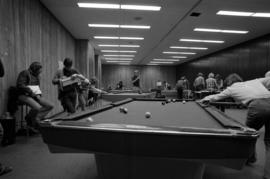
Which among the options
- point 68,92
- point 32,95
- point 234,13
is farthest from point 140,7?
point 32,95

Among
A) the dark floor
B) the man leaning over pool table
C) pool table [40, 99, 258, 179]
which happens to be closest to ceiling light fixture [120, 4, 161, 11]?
the man leaning over pool table

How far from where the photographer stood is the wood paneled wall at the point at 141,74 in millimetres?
20641

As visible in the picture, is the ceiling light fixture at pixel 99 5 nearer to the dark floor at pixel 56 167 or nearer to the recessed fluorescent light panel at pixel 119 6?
the recessed fluorescent light panel at pixel 119 6

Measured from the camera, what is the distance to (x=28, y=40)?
14.3 feet

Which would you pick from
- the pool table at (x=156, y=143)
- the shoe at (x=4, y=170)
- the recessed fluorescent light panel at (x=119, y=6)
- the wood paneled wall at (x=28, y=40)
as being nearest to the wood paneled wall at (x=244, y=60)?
the recessed fluorescent light panel at (x=119, y=6)

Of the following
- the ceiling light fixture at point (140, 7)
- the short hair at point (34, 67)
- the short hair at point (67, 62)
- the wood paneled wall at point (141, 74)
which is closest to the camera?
the short hair at point (34, 67)

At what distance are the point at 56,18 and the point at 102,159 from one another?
6.01 m

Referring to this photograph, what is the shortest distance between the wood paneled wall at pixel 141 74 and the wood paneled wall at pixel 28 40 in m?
13.6

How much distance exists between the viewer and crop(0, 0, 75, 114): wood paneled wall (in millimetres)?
3476

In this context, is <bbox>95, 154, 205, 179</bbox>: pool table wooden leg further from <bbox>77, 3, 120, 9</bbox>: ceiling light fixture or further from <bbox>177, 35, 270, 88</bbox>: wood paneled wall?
<bbox>177, 35, 270, 88</bbox>: wood paneled wall

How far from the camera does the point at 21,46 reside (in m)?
4.03

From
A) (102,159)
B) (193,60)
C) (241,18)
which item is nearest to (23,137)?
(102,159)

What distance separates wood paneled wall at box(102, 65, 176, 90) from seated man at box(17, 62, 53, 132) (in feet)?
54.5

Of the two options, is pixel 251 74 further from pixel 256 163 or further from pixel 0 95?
pixel 0 95
